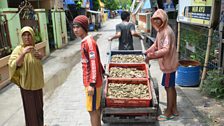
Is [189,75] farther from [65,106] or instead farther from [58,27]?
[58,27]

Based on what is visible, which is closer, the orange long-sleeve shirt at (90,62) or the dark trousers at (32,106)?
the orange long-sleeve shirt at (90,62)

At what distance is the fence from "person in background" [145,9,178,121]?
5.02 meters

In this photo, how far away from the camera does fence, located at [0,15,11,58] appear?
24.1ft

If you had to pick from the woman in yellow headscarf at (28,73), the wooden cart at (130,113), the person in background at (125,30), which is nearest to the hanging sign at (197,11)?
the person in background at (125,30)

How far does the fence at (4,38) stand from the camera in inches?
290

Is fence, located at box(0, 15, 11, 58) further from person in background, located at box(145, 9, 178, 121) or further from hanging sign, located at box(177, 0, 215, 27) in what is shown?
hanging sign, located at box(177, 0, 215, 27)

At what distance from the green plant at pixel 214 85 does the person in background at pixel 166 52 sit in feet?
4.91

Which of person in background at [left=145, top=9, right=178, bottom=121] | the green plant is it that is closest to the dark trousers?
person in background at [left=145, top=9, right=178, bottom=121]

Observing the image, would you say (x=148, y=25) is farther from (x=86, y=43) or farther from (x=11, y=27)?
(x=86, y=43)

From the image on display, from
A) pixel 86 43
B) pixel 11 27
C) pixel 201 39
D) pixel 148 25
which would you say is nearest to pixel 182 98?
pixel 201 39

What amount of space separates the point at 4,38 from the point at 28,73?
4.55 meters

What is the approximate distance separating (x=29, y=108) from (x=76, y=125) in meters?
1.02

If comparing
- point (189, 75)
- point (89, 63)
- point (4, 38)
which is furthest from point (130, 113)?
point (4, 38)

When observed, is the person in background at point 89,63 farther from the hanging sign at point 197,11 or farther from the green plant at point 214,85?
the hanging sign at point 197,11
